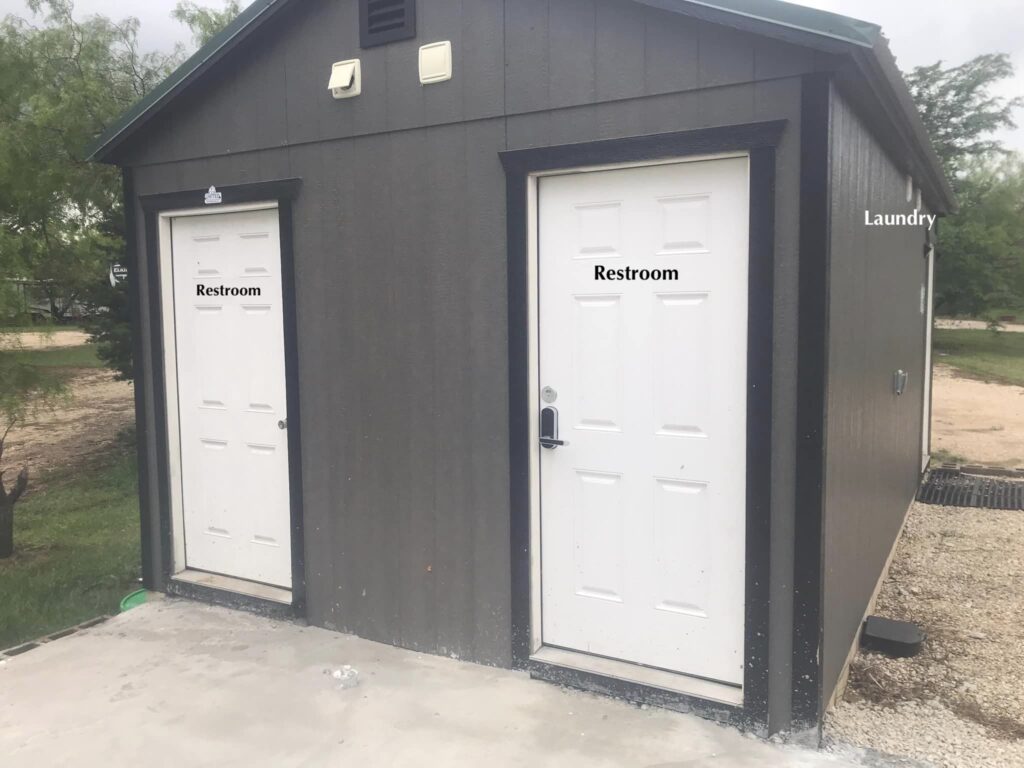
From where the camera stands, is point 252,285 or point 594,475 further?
point 252,285

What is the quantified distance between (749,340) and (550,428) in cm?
94

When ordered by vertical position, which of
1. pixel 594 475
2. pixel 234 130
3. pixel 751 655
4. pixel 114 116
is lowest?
pixel 751 655

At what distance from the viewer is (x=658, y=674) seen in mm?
3459

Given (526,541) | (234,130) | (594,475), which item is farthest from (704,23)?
(234,130)

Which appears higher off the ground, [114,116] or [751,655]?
[114,116]

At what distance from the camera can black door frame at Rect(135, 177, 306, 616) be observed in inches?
167

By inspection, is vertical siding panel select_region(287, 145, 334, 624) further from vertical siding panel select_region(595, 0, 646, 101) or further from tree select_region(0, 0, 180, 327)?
tree select_region(0, 0, 180, 327)

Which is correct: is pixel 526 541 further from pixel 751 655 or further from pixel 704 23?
pixel 704 23

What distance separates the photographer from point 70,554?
22.5ft

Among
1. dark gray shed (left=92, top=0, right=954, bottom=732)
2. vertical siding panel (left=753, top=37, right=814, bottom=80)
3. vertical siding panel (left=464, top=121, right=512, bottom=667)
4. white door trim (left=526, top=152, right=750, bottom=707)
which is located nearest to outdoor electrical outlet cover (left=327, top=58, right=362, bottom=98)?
dark gray shed (left=92, top=0, right=954, bottom=732)

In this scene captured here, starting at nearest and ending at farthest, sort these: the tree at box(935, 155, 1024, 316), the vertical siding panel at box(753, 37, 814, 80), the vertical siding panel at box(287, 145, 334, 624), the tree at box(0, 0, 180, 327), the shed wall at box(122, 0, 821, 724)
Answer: the vertical siding panel at box(753, 37, 814, 80) → the shed wall at box(122, 0, 821, 724) → the vertical siding panel at box(287, 145, 334, 624) → the tree at box(0, 0, 180, 327) → the tree at box(935, 155, 1024, 316)

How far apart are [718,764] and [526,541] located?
1.16 metres

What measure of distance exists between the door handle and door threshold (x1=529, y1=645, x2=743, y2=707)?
91 cm

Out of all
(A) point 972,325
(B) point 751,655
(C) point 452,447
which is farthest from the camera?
(A) point 972,325
